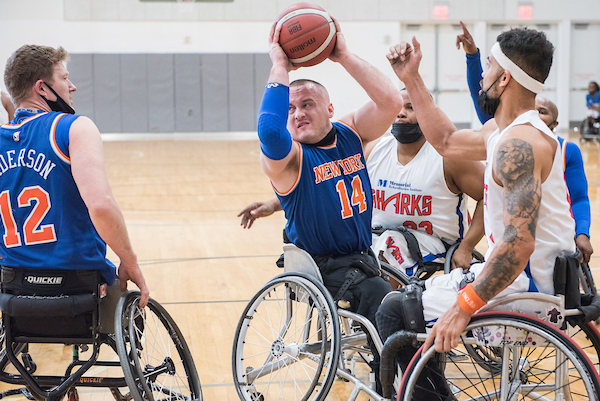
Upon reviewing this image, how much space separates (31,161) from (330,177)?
1.07m

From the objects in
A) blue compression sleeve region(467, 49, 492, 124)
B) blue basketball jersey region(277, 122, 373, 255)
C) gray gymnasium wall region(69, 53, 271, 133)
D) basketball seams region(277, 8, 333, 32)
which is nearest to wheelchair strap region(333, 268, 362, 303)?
blue basketball jersey region(277, 122, 373, 255)

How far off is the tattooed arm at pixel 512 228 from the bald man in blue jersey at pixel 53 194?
1.09 m

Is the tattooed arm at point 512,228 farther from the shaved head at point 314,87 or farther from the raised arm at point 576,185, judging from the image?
the raised arm at point 576,185

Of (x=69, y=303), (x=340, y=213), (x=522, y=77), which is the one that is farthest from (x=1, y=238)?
(x=522, y=77)

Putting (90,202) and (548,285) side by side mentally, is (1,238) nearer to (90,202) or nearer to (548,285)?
(90,202)

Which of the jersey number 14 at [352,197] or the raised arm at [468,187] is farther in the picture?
the raised arm at [468,187]

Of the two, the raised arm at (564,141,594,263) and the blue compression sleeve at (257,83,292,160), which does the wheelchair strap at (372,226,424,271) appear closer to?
the raised arm at (564,141,594,263)

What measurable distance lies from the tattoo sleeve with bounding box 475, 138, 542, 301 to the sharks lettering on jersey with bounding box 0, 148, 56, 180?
1.38 metres

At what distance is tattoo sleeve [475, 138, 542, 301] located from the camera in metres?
1.67

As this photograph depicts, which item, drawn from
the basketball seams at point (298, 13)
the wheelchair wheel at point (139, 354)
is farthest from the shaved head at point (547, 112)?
the wheelchair wheel at point (139, 354)

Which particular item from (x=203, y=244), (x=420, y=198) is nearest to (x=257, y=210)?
(x=420, y=198)

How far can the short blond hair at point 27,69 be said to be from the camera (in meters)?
2.09

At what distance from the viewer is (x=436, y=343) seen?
5.69 feet

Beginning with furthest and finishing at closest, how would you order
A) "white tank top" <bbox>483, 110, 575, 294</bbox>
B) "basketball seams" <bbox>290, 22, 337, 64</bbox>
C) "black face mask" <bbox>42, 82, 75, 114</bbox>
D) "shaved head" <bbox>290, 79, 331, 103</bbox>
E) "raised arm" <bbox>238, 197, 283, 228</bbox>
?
"raised arm" <bbox>238, 197, 283, 228</bbox> → "shaved head" <bbox>290, 79, 331, 103</bbox> → "basketball seams" <bbox>290, 22, 337, 64</bbox> → "black face mask" <bbox>42, 82, 75, 114</bbox> → "white tank top" <bbox>483, 110, 575, 294</bbox>
